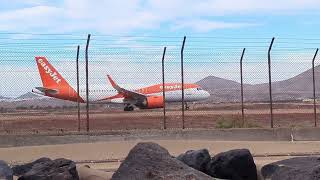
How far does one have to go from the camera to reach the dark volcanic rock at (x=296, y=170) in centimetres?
791

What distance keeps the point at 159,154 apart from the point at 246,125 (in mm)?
12305

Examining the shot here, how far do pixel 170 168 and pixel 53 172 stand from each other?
192 centimetres

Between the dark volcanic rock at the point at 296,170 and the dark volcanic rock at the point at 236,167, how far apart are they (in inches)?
11.1

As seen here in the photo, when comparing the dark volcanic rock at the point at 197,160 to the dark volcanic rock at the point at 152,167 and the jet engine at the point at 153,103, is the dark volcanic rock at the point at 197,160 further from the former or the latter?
the jet engine at the point at 153,103

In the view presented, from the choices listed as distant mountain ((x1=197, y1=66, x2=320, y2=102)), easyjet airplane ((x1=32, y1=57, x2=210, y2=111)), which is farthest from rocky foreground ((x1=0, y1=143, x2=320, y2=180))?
easyjet airplane ((x1=32, y1=57, x2=210, y2=111))

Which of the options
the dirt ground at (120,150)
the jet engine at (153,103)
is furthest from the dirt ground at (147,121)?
the dirt ground at (120,150)

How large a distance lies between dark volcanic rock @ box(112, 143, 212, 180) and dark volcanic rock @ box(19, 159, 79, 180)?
0.95 meters

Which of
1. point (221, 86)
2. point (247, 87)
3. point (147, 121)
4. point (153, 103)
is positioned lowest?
point (147, 121)

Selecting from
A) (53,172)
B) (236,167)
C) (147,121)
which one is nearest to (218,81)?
(147,121)

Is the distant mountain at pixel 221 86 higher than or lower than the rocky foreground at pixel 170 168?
higher

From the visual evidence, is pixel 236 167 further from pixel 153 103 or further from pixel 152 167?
pixel 153 103

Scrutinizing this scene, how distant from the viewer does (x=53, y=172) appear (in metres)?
8.88

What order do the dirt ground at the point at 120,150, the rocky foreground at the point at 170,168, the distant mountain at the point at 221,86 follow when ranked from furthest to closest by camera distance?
the distant mountain at the point at 221,86
the dirt ground at the point at 120,150
the rocky foreground at the point at 170,168

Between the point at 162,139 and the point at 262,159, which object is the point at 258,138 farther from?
the point at 262,159
